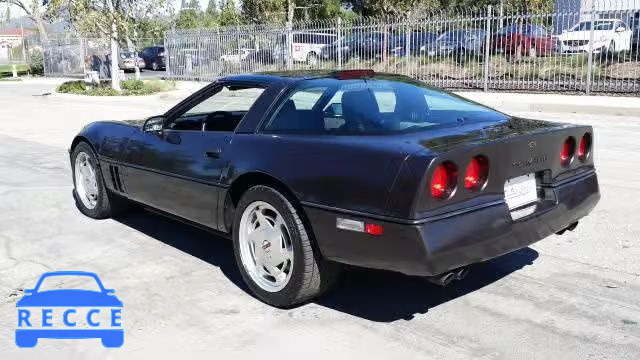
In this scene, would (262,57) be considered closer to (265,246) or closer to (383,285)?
(383,285)

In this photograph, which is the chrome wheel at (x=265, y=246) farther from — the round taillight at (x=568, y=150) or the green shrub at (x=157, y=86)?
the green shrub at (x=157, y=86)

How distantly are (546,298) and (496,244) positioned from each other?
818 millimetres

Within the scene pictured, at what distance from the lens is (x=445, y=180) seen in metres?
3.30

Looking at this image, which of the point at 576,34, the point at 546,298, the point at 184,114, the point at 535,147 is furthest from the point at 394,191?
the point at 576,34

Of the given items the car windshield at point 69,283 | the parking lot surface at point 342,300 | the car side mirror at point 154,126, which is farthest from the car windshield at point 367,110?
the car windshield at point 69,283

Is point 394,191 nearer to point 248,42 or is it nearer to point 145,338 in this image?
point 145,338

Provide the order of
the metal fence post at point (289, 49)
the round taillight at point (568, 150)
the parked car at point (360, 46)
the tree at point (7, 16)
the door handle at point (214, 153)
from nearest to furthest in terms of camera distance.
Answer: the round taillight at point (568, 150) < the door handle at point (214, 153) < the parked car at point (360, 46) < the metal fence post at point (289, 49) < the tree at point (7, 16)

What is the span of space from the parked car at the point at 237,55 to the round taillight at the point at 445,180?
76.2 ft

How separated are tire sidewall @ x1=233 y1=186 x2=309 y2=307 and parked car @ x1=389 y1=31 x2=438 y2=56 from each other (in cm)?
1787

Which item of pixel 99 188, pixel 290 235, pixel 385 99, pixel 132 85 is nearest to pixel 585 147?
Answer: pixel 385 99

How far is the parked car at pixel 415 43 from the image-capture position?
2092cm

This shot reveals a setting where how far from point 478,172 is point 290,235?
1.10 m

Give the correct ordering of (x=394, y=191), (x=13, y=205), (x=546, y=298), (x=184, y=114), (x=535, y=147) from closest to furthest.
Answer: (x=394, y=191)
(x=535, y=147)
(x=546, y=298)
(x=184, y=114)
(x=13, y=205)

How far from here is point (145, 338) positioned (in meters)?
3.55
